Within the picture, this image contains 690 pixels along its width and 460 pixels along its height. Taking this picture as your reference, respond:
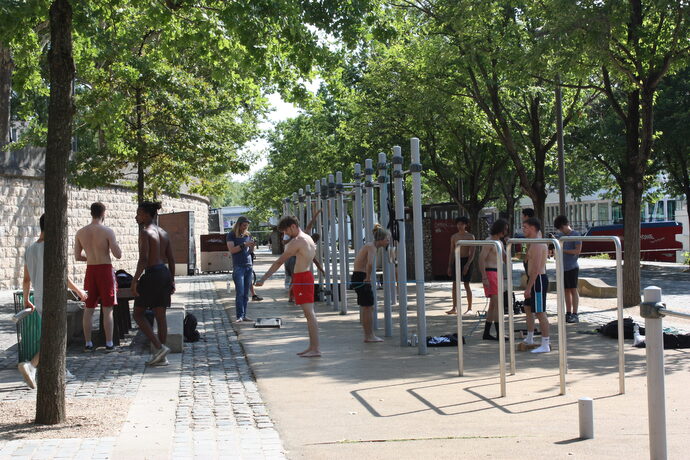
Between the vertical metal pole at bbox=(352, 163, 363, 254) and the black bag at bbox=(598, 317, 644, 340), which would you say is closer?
the black bag at bbox=(598, 317, 644, 340)

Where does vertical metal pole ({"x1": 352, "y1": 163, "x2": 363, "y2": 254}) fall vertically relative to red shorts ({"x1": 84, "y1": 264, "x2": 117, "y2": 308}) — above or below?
above

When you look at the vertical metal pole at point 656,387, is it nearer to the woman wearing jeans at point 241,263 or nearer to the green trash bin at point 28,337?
the green trash bin at point 28,337

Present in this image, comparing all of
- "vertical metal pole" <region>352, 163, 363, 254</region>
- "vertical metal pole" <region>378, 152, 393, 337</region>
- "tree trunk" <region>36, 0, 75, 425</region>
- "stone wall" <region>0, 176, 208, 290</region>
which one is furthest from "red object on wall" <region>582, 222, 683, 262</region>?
"tree trunk" <region>36, 0, 75, 425</region>

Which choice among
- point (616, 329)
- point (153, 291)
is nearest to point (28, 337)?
point (153, 291)

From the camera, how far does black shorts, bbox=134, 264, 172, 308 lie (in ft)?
33.6

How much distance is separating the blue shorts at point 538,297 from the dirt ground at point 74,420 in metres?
4.79

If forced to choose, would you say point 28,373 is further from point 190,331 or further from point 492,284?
point 492,284

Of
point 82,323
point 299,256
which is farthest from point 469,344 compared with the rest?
point 82,323

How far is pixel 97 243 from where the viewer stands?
→ 10.8 m

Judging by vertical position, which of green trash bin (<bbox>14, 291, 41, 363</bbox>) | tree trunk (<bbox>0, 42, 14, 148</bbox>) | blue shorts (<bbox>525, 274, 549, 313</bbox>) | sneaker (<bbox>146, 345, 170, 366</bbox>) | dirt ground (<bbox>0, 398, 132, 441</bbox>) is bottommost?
dirt ground (<bbox>0, 398, 132, 441</bbox>)

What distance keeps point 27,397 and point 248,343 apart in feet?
14.2

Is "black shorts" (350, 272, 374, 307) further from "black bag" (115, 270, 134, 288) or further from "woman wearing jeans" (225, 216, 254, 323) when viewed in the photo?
"woman wearing jeans" (225, 216, 254, 323)

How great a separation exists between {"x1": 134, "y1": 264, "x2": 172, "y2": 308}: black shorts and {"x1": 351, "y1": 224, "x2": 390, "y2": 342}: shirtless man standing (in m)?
2.45

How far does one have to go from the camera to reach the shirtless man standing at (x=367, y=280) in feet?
38.0
